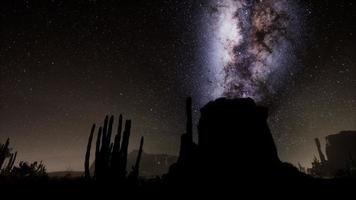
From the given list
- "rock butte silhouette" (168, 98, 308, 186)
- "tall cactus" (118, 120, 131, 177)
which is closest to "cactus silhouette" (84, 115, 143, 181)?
"tall cactus" (118, 120, 131, 177)

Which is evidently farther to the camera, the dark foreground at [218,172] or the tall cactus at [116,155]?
the tall cactus at [116,155]

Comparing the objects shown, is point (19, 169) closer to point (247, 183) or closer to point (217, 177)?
point (217, 177)

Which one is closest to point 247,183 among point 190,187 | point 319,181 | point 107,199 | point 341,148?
point 190,187

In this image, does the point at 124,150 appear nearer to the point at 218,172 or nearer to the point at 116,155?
the point at 116,155

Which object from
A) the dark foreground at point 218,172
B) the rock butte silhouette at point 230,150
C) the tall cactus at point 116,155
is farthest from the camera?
the rock butte silhouette at point 230,150

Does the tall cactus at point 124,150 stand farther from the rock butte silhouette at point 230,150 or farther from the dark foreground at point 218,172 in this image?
the rock butte silhouette at point 230,150

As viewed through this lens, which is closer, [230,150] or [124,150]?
[124,150]

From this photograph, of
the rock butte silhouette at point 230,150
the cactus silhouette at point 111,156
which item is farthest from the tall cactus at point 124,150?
the rock butte silhouette at point 230,150

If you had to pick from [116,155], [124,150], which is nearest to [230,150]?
[124,150]

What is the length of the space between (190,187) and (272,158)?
20.3 feet

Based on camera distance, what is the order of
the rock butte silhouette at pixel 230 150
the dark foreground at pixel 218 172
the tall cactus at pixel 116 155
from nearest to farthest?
the dark foreground at pixel 218 172
the tall cactus at pixel 116 155
the rock butte silhouette at pixel 230 150

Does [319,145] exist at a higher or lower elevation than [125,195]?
higher

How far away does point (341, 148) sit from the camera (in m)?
61.2

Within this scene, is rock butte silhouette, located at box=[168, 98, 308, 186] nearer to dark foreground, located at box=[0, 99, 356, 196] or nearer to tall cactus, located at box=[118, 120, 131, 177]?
dark foreground, located at box=[0, 99, 356, 196]
